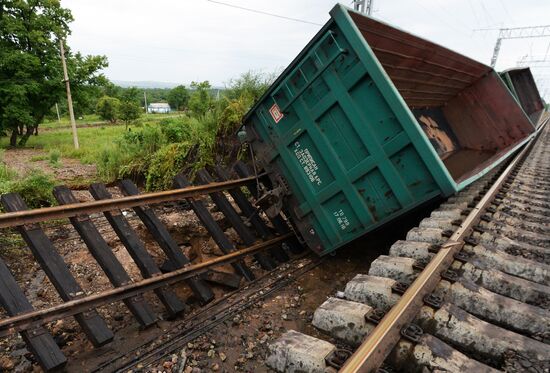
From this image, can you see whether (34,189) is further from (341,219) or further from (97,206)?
(341,219)

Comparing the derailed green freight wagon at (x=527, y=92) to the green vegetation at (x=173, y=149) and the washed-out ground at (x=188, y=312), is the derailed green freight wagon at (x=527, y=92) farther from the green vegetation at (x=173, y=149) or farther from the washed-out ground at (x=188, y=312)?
the washed-out ground at (x=188, y=312)

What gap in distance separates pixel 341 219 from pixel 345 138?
3.28 feet

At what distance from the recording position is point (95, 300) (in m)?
2.91

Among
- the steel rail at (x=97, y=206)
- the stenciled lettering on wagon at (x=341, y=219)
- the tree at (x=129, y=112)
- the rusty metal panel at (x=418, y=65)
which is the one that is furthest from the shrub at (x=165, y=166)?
the tree at (x=129, y=112)

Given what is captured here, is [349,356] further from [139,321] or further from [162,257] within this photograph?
[162,257]

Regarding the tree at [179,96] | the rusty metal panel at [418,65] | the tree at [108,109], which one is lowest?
the rusty metal panel at [418,65]

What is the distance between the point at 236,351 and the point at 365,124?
2684 millimetres

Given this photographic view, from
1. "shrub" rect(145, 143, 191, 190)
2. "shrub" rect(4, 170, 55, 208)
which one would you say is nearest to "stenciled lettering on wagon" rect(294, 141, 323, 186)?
"shrub" rect(145, 143, 191, 190)

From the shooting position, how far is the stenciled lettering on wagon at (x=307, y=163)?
427 cm

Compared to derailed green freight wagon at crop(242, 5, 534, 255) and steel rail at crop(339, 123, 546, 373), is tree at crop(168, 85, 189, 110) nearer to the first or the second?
derailed green freight wagon at crop(242, 5, 534, 255)

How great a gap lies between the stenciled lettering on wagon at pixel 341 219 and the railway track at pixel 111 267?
1.13 m

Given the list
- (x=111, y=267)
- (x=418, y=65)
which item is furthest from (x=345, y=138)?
(x=418, y=65)

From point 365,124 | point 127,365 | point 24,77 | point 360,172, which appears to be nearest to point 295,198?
point 360,172

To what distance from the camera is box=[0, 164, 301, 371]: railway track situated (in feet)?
8.60
